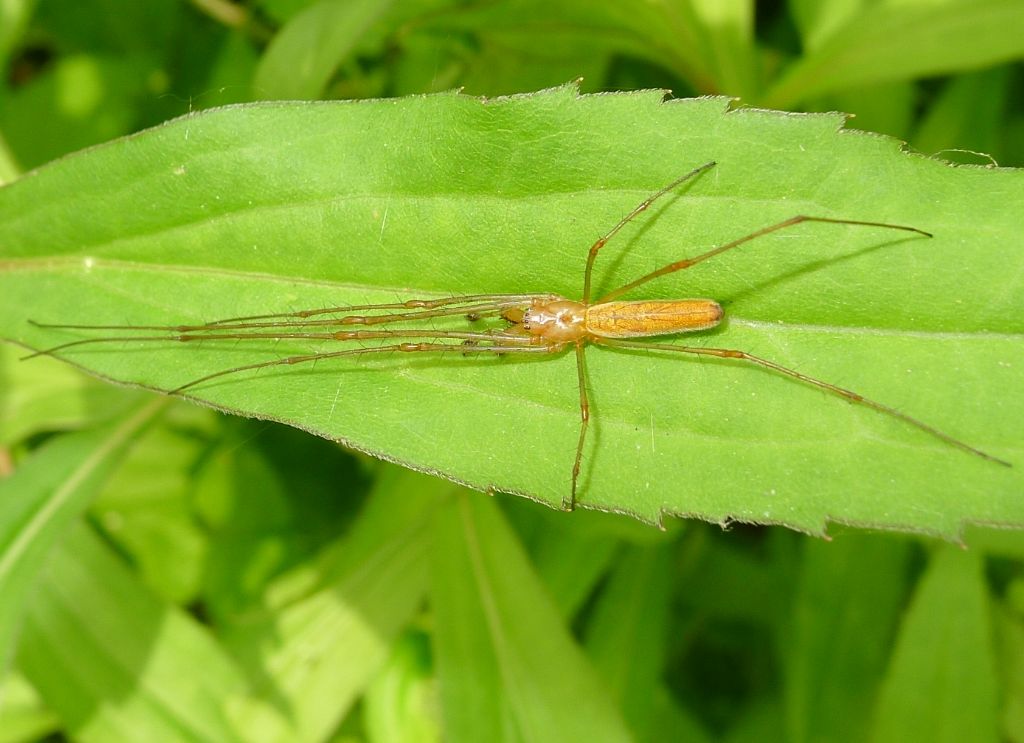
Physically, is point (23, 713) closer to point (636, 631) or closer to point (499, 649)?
point (499, 649)

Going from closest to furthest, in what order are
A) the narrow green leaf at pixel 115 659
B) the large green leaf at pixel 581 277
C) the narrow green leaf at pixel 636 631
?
the large green leaf at pixel 581 277
the narrow green leaf at pixel 115 659
the narrow green leaf at pixel 636 631

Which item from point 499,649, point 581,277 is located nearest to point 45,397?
point 499,649

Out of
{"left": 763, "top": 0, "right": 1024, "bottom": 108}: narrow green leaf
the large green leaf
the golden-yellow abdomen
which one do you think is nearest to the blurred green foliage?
{"left": 763, "top": 0, "right": 1024, "bottom": 108}: narrow green leaf

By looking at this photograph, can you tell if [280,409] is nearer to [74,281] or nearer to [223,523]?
[74,281]

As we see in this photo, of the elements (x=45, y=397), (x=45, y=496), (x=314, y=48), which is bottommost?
(x=45, y=496)

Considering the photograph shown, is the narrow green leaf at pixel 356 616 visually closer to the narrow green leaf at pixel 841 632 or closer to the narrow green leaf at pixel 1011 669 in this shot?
the narrow green leaf at pixel 841 632

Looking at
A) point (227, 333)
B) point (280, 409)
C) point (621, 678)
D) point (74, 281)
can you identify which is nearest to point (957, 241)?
point (280, 409)

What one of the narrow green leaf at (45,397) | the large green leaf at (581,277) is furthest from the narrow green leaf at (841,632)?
the narrow green leaf at (45,397)
